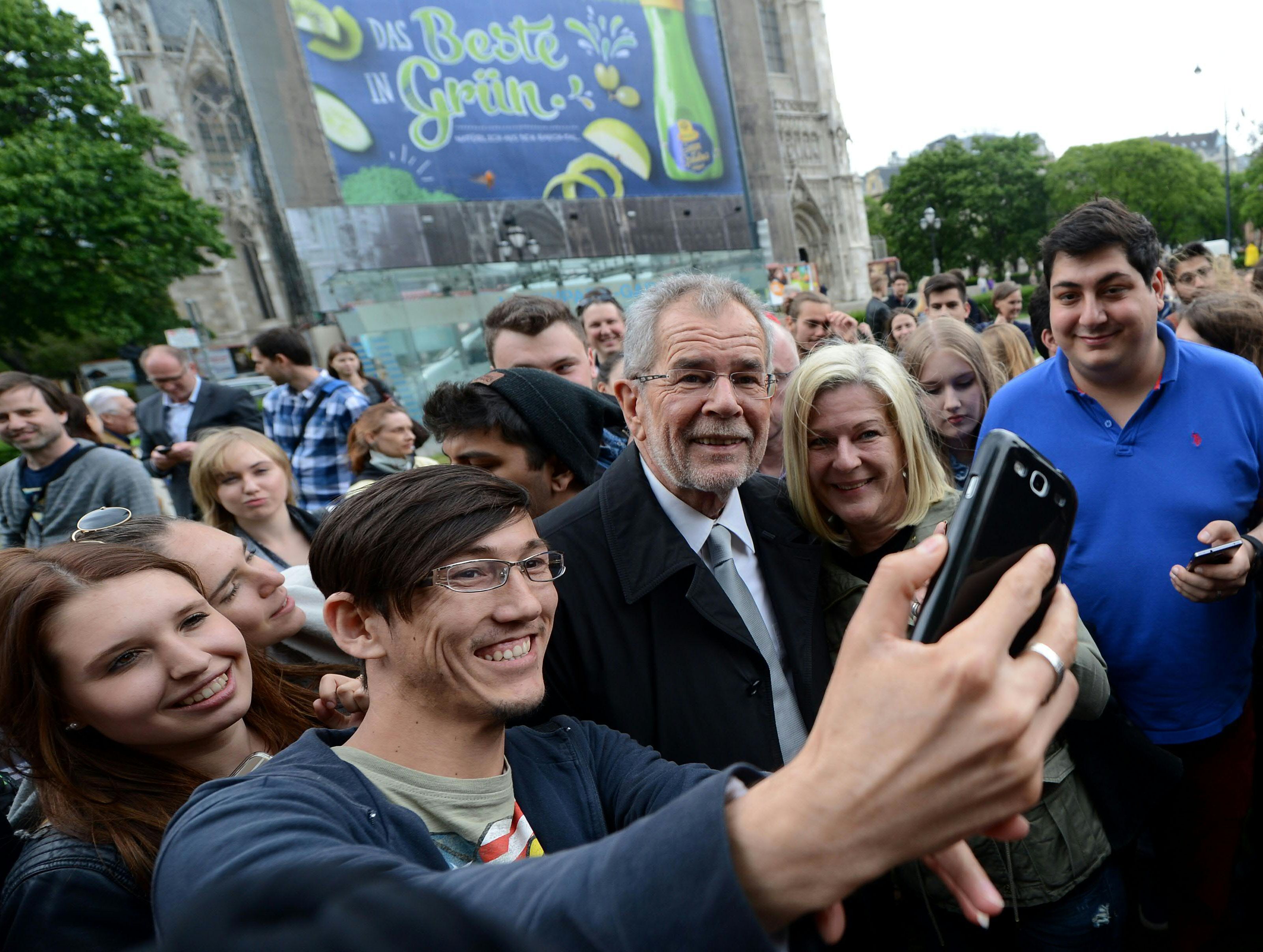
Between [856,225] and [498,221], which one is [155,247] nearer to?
[498,221]

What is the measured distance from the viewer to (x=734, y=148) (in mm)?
31500

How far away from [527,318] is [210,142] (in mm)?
40376

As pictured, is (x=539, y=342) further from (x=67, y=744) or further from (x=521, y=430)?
(x=67, y=744)

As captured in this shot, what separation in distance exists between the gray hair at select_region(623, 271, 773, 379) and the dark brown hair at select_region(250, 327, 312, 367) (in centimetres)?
393

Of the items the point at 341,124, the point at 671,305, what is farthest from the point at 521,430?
the point at 341,124

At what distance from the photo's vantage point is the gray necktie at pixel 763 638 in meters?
1.87

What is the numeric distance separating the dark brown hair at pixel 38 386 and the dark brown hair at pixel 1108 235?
17.0 ft

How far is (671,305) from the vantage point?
2160 mm

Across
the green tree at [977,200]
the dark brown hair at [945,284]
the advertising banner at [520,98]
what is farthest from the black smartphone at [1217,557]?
the green tree at [977,200]

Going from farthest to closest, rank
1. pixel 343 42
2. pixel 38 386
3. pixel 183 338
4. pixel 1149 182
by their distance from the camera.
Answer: pixel 1149 182, pixel 343 42, pixel 183 338, pixel 38 386

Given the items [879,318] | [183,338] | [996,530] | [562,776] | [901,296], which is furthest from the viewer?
[183,338]

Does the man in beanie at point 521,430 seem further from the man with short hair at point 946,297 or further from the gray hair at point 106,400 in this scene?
the gray hair at point 106,400

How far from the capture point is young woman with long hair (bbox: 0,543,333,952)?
1305 mm

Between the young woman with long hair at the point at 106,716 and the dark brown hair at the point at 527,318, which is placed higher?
the dark brown hair at the point at 527,318
